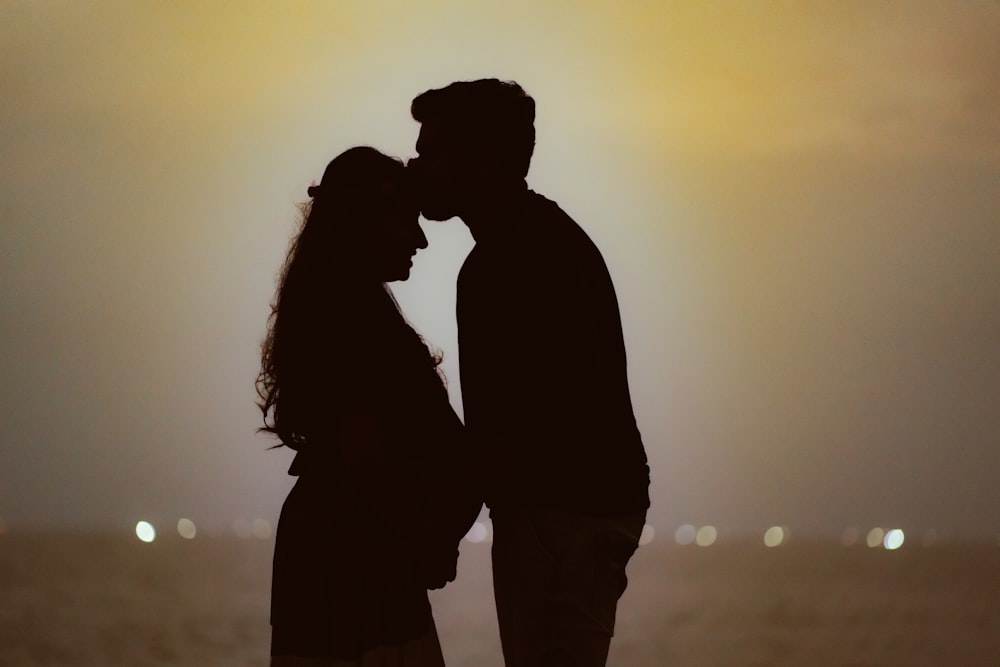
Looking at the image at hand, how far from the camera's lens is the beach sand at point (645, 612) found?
567 cm

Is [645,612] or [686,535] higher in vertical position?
[686,535]

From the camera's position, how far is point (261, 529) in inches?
863

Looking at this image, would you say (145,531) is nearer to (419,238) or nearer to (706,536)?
(706,536)

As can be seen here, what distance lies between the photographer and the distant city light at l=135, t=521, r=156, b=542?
15.4 m

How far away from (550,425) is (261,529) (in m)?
20.3

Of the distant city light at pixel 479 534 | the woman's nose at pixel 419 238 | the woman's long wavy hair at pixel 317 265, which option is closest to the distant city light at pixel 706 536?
the distant city light at pixel 479 534

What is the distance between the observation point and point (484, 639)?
598 cm

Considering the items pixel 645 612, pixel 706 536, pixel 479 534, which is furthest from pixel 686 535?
pixel 645 612

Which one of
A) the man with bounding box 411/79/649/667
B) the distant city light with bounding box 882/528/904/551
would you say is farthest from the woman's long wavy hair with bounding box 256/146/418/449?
the distant city light with bounding box 882/528/904/551

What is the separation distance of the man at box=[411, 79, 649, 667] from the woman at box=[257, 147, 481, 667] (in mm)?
127

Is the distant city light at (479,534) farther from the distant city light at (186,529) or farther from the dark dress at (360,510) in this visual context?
the dark dress at (360,510)

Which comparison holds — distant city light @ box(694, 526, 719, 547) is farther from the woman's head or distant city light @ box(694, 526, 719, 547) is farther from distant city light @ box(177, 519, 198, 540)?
the woman's head

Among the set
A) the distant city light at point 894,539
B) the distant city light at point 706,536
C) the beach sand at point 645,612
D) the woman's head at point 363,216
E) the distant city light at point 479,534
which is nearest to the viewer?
the woman's head at point 363,216

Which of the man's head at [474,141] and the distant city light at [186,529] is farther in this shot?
the distant city light at [186,529]
